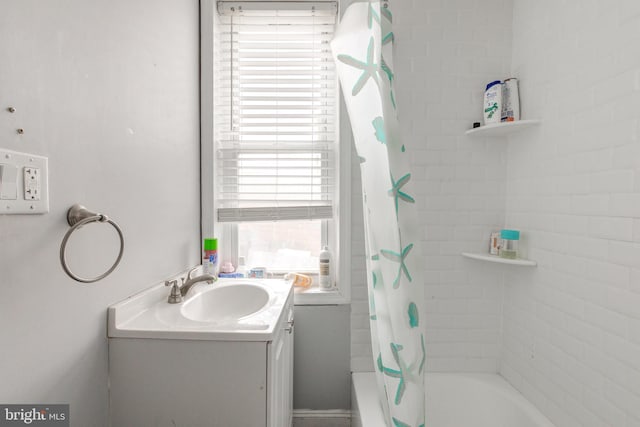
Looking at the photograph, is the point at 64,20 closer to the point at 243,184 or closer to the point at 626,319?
the point at 243,184

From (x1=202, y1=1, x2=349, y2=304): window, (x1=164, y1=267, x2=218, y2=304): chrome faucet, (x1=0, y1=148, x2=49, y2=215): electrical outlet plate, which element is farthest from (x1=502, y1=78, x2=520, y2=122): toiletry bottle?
(x1=0, y1=148, x2=49, y2=215): electrical outlet plate

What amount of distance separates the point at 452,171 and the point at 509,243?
453 millimetres

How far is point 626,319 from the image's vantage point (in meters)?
1.02

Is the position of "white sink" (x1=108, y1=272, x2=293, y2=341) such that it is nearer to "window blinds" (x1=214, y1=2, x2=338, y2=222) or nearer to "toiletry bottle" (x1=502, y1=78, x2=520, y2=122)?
"window blinds" (x1=214, y1=2, x2=338, y2=222)

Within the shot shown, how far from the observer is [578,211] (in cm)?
120

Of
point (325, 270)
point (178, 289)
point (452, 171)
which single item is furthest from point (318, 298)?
point (452, 171)

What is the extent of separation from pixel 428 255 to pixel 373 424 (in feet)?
2.74

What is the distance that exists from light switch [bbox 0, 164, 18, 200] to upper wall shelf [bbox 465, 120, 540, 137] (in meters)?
1.70

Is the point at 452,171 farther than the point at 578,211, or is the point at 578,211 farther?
the point at 452,171

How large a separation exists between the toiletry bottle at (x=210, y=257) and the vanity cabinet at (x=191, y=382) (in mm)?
623

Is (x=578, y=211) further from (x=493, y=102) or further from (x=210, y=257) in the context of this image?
(x=210, y=257)

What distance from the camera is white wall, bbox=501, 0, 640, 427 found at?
3.33 feet

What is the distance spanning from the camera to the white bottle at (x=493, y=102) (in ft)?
5.00

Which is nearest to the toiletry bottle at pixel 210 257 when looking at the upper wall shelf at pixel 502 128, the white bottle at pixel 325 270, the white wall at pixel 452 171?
Result: the white bottle at pixel 325 270
